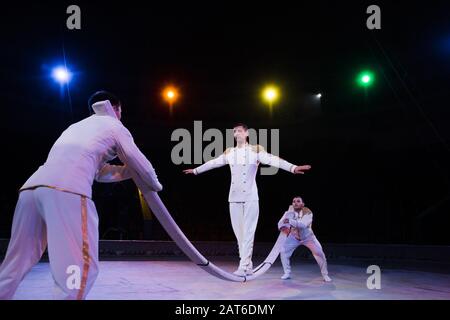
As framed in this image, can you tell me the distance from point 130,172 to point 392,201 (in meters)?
12.6

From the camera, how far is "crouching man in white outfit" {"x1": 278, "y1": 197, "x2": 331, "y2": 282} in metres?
6.90

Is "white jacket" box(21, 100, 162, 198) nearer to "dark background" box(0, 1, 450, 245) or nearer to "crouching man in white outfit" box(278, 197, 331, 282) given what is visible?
"crouching man in white outfit" box(278, 197, 331, 282)

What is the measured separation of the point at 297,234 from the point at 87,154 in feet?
16.2

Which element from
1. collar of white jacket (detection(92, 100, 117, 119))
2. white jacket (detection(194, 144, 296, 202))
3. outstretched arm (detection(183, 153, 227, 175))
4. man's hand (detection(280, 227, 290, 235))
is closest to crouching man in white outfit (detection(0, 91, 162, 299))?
collar of white jacket (detection(92, 100, 117, 119))

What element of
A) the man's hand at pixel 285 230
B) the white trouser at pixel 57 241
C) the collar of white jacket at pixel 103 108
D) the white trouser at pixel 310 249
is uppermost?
the collar of white jacket at pixel 103 108

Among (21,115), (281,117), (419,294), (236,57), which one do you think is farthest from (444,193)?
(21,115)

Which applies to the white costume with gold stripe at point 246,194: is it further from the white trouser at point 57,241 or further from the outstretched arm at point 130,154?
the white trouser at point 57,241

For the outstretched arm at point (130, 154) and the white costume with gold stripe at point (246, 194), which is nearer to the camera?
the outstretched arm at point (130, 154)

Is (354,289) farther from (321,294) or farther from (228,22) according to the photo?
(228,22)

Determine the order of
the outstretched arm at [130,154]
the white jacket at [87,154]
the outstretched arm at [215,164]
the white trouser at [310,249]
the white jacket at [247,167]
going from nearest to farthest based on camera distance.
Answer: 1. the white jacket at [87,154]
2. the outstretched arm at [130,154]
3. the white jacket at [247,167]
4. the outstretched arm at [215,164]
5. the white trouser at [310,249]

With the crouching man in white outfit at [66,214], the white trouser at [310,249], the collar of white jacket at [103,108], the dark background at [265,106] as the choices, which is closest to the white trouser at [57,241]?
the crouching man in white outfit at [66,214]

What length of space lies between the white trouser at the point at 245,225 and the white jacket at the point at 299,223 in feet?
3.96

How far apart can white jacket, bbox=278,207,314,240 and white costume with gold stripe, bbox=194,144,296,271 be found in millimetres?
1217

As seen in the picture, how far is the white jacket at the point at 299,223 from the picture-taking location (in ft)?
22.9
